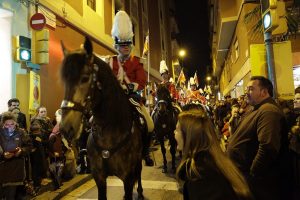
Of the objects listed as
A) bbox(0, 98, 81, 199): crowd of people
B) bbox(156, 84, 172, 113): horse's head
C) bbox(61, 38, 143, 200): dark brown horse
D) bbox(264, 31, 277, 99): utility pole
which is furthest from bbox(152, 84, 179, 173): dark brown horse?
bbox(61, 38, 143, 200): dark brown horse

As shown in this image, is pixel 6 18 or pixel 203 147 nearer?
pixel 203 147

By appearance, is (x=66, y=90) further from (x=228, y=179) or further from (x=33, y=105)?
(x=33, y=105)

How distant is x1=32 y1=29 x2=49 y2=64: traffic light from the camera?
9625 millimetres

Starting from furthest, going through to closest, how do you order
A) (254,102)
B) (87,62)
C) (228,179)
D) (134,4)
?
1. (134,4)
2. (254,102)
3. (87,62)
4. (228,179)

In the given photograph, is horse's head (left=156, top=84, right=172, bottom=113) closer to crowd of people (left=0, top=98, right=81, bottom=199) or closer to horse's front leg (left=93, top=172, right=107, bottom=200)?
crowd of people (left=0, top=98, right=81, bottom=199)

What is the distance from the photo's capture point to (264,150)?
3.50 m

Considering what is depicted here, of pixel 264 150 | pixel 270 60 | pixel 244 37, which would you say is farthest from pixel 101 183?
pixel 244 37

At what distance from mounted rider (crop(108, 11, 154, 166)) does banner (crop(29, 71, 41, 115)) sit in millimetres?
3812

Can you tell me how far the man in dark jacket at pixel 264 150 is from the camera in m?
3.54

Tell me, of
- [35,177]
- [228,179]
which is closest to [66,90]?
[228,179]

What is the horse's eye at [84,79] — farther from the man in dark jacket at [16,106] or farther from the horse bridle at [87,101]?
the man in dark jacket at [16,106]

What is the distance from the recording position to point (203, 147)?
2707mm

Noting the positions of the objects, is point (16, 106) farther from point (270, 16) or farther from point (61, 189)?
point (270, 16)

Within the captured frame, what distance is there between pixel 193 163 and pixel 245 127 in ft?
4.52
